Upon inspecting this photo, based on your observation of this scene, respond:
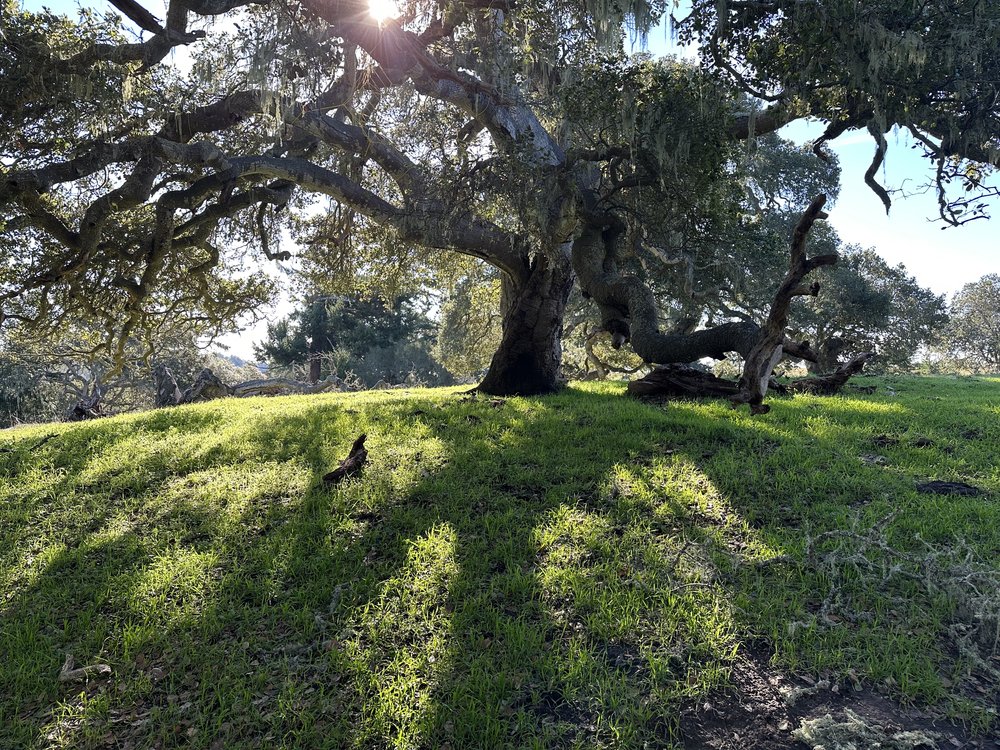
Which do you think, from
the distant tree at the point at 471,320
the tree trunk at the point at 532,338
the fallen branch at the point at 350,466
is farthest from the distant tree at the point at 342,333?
the fallen branch at the point at 350,466

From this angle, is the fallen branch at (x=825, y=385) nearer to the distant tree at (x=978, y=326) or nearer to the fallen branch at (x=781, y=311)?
the fallen branch at (x=781, y=311)

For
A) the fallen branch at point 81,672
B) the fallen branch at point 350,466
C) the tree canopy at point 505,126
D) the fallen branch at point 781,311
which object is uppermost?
the tree canopy at point 505,126

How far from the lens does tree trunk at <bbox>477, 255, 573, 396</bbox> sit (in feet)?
33.8

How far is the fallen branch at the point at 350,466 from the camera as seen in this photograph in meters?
5.63

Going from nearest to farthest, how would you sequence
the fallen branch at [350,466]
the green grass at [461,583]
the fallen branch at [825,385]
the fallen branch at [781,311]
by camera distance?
the green grass at [461,583] → the fallen branch at [781,311] → the fallen branch at [350,466] → the fallen branch at [825,385]

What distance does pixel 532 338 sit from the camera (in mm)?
10383

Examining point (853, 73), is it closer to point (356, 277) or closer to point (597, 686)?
point (597, 686)

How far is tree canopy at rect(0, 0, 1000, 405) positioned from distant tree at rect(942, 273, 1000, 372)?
4435cm

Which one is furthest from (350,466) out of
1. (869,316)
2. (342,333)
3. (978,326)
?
(978,326)

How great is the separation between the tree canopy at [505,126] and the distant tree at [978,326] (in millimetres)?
44346

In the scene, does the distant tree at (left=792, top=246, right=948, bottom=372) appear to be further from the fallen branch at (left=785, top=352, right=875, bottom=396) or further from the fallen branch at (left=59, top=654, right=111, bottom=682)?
the fallen branch at (left=59, top=654, right=111, bottom=682)

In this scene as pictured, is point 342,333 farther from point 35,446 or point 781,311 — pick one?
point 781,311

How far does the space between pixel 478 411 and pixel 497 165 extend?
145 inches

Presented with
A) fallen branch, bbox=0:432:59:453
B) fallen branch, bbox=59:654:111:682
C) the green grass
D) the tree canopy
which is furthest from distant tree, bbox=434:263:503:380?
fallen branch, bbox=59:654:111:682
